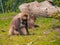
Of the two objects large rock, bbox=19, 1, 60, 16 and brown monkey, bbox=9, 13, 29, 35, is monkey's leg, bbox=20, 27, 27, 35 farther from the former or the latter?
large rock, bbox=19, 1, 60, 16

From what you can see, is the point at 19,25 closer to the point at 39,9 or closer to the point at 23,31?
the point at 23,31

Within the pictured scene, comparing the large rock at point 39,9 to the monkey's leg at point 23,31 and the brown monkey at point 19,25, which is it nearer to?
the monkey's leg at point 23,31

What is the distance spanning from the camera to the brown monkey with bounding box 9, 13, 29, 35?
1198cm

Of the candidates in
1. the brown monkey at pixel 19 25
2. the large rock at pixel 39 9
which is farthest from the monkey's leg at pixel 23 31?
the large rock at pixel 39 9

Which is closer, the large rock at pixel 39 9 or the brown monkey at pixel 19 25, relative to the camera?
the brown monkey at pixel 19 25

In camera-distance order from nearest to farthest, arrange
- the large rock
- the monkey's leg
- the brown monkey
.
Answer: the brown monkey < the monkey's leg < the large rock

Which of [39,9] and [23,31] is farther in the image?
[39,9]

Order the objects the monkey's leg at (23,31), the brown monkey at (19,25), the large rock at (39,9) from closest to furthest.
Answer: the brown monkey at (19,25) → the monkey's leg at (23,31) → the large rock at (39,9)

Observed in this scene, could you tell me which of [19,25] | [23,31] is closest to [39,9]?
[23,31]

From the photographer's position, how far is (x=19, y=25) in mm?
12414

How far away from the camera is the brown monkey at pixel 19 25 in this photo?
11981 mm

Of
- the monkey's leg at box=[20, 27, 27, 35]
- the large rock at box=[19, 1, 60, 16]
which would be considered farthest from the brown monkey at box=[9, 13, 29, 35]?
the large rock at box=[19, 1, 60, 16]

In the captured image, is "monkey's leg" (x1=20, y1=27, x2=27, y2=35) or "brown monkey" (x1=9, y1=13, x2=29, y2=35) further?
"monkey's leg" (x1=20, y1=27, x2=27, y2=35)

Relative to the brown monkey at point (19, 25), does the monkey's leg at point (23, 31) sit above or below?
below
